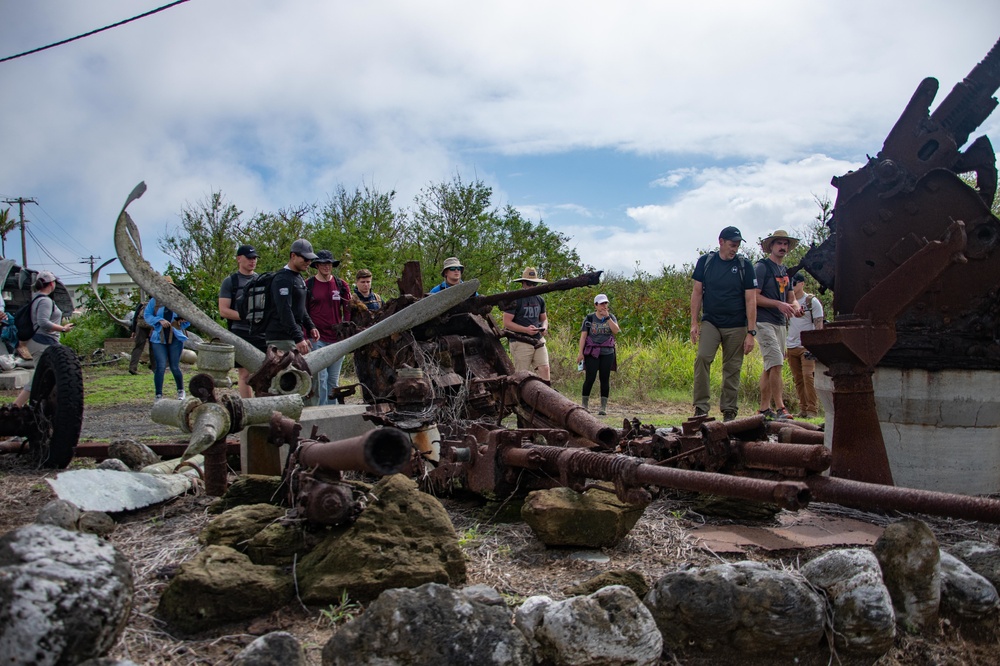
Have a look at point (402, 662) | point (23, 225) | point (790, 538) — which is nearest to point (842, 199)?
point (790, 538)

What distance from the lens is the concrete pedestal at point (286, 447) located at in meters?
5.04

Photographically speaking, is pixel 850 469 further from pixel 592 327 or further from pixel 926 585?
pixel 592 327

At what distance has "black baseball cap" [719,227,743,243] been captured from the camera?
7352 millimetres

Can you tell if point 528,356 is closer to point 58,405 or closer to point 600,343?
point 600,343

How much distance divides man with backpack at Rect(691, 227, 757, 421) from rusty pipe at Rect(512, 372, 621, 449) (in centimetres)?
248

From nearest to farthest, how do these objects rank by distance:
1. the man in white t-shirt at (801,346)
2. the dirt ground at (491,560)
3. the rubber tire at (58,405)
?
the dirt ground at (491,560) → the rubber tire at (58,405) → the man in white t-shirt at (801,346)

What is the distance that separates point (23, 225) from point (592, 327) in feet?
142

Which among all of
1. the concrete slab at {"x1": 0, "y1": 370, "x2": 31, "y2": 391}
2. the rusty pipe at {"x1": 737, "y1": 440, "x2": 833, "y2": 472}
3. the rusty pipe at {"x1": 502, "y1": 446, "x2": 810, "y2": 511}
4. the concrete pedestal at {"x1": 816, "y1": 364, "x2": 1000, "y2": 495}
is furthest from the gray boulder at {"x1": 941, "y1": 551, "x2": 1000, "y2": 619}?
the concrete slab at {"x1": 0, "y1": 370, "x2": 31, "y2": 391}

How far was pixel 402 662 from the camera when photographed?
2.41m

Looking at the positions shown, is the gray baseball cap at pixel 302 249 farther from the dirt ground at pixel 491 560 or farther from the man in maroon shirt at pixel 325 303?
the dirt ground at pixel 491 560

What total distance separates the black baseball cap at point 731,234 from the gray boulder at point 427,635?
18.3 feet

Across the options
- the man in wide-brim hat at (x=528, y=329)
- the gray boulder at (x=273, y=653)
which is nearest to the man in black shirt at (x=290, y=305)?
the man in wide-brim hat at (x=528, y=329)

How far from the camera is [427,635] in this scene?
245cm

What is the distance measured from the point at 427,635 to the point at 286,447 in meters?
2.90
